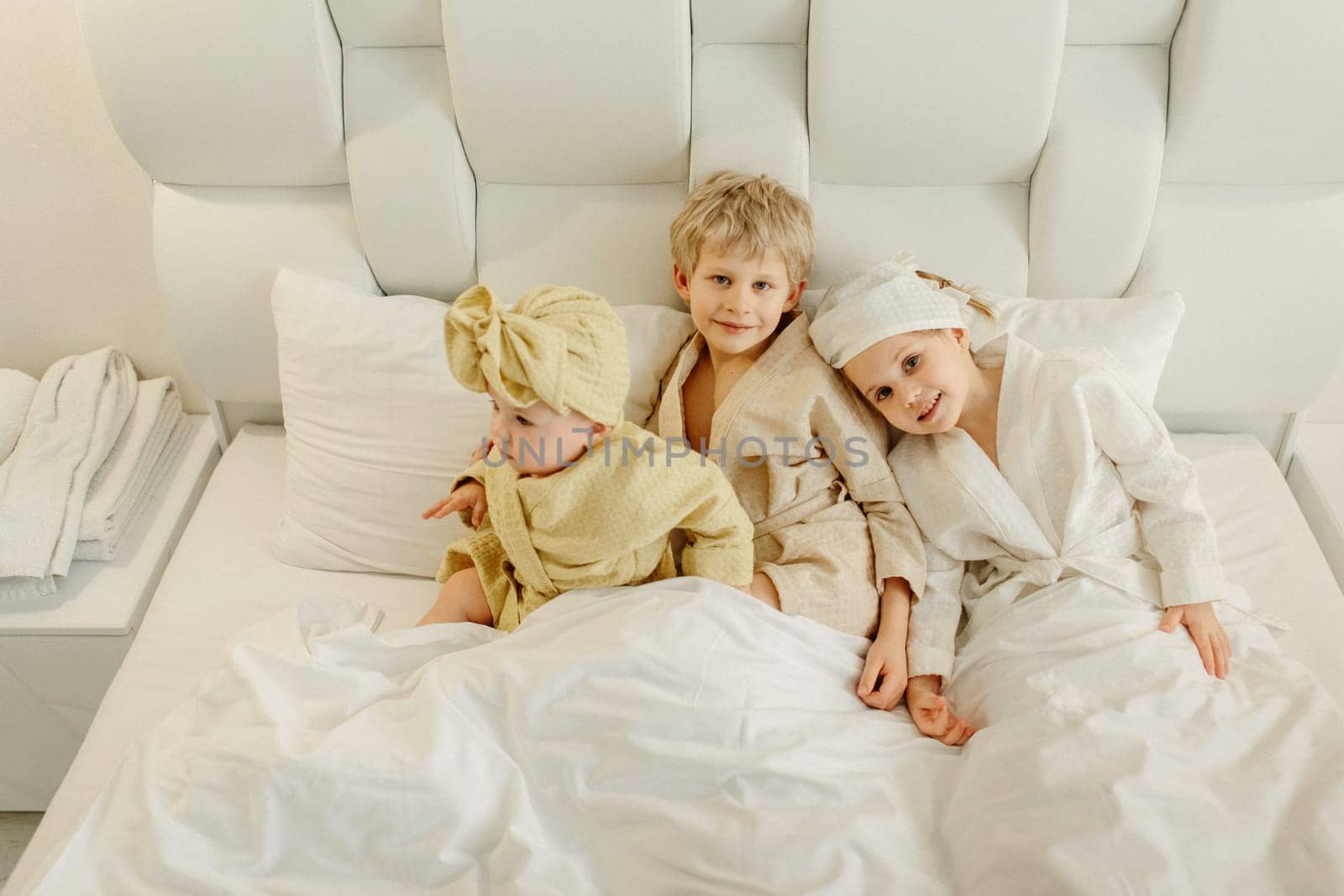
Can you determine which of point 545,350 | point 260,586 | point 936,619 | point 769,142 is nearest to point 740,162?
point 769,142

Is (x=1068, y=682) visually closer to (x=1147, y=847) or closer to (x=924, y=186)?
(x=1147, y=847)

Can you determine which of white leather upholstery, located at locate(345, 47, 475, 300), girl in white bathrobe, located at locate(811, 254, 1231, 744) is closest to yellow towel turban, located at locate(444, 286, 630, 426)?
girl in white bathrobe, located at locate(811, 254, 1231, 744)

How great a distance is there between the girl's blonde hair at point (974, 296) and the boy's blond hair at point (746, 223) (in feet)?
0.53

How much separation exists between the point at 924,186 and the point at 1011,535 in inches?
21.1

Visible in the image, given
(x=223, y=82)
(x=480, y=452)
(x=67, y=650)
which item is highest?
(x=223, y=82)

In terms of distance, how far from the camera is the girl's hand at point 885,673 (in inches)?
47.9

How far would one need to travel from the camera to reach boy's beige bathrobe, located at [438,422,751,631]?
1.14 meters

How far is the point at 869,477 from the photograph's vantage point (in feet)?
4.41

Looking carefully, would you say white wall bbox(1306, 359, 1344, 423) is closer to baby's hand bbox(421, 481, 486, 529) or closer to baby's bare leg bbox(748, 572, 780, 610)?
baby's bare leg bbox(748, 572, 780, 610)

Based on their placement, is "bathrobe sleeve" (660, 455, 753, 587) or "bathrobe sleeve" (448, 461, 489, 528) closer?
"bathrobe sleeve" (660, 455, 753, 587)

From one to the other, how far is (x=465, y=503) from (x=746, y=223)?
20.5 inches

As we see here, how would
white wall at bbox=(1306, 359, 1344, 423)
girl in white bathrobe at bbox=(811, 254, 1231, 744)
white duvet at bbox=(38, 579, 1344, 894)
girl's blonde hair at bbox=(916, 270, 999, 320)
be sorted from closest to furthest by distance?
white duvet at bbox=(38, 579, 1344, 894), girl in white bathrobe at bbox=(811, 254, 1231, 744), girl's blonde hair at bbox=(916, 270, 999, 320), white wall at bbox=(1306, 359, 1344, 423)

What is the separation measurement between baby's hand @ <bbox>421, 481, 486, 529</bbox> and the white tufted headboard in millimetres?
374

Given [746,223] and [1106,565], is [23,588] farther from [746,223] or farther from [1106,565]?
[1106,565]
